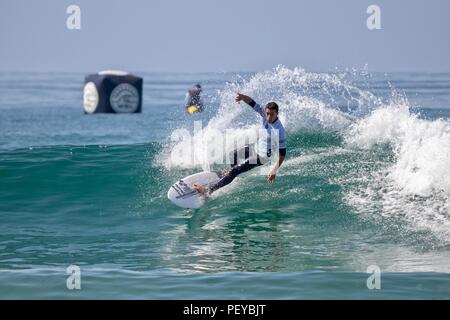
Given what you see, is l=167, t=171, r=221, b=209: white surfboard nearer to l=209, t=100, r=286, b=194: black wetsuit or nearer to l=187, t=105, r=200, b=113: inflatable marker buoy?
l=209, t=100, r=286, b=194: black wetsuit

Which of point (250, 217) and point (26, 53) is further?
point (26, 53)

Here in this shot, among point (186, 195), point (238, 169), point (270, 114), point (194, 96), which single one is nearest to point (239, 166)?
point (238, 169)

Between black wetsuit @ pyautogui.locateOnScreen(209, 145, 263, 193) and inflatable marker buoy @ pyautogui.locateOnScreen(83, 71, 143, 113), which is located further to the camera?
inflatable marker buoy @ pyautogui.locateOnScreen(83, 71, 143, 113)

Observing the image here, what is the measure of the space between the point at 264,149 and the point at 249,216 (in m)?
1.14

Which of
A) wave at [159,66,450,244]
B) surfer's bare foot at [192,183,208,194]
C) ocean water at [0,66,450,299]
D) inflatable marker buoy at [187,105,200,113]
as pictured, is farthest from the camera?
inflatable marker buoy at [187,105,200,113]

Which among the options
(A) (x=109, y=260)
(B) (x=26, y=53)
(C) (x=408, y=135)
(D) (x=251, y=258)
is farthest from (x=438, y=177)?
(B) (x=26, y=53)

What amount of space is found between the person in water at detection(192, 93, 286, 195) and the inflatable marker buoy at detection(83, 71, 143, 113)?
282 inches

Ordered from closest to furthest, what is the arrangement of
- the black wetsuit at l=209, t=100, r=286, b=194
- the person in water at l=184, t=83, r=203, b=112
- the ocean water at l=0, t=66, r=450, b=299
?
1. the ocean water at l=0, t=66, r=450, b=299
2. the black wetsuit at l=209, t=100, r=286, b=194
3. the person in water at l=184, t=83, r=203, b=112

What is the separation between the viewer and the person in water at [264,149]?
13234 millimetres

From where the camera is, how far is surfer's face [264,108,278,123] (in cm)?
1321

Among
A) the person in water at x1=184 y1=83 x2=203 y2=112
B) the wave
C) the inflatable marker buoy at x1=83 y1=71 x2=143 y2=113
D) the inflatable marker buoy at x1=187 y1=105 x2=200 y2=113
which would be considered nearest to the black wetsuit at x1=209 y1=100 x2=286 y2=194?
the wave
